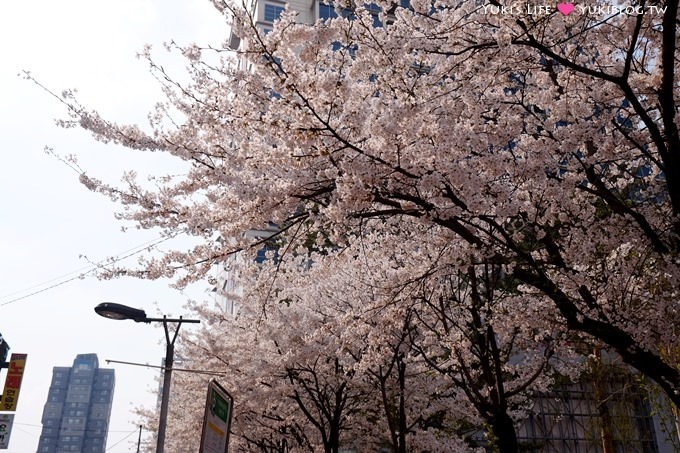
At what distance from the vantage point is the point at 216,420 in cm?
614

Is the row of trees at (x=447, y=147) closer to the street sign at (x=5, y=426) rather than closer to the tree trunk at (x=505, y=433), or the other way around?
the tree trunk at (x=505, y=433)

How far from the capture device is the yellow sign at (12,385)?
15.3 meters

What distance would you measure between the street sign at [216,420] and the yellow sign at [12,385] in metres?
11.7

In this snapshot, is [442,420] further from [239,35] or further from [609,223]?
[239,35]

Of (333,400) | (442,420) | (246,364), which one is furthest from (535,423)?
(246,364)

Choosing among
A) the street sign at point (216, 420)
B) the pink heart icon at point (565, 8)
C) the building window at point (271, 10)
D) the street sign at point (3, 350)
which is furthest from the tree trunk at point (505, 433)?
the building window at point (271, 10)

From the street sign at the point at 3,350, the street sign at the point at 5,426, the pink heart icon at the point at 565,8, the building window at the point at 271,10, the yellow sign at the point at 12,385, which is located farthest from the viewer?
the building window at the point at 271,10

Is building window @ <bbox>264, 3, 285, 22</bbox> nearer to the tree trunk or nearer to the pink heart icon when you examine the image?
the tree trunk

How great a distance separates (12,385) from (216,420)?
1228 cm

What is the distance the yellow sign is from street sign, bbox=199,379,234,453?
38.5 ft

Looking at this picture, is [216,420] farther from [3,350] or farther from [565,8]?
[3,350]

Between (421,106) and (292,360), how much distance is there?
8.82 metres

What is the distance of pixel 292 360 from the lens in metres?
13.3

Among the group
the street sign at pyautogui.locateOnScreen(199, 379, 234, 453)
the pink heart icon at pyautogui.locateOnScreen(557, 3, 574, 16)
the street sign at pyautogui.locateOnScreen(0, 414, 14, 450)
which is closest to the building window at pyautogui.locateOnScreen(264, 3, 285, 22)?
the street sign at pyautogui.locateOnScreen(0, 414, 14, 450)
